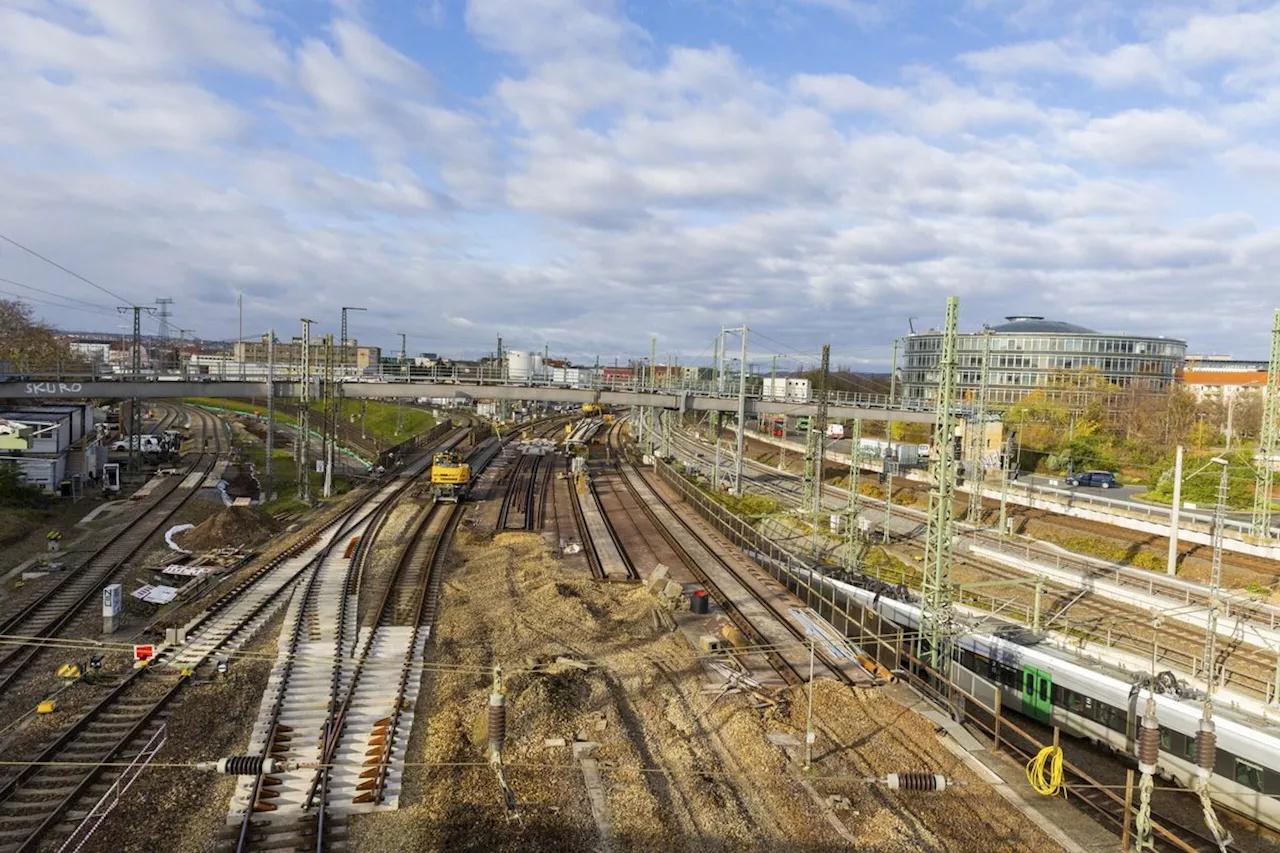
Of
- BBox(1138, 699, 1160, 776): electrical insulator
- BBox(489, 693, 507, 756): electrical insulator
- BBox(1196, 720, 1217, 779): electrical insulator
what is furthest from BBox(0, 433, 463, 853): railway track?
BBox(1196, 720, 1217, 779): electrical insulator

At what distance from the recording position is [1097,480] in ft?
175

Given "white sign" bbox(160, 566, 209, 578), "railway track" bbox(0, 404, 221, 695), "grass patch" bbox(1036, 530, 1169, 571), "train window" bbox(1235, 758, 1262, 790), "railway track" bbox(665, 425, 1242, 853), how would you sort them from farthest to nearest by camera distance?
"grass patch" bbox(1036, 530, 1169, 571) → "white sign" bbox(160, 566, 209, 578) → "railway track" bbox(0, 404, 221, 695) → "train window" bbox(1235, 758, 1262, 790) → "railway track" bbox(665, 425, 1242, 853)

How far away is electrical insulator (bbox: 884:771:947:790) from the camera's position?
13.4 metres

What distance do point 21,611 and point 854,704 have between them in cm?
2213

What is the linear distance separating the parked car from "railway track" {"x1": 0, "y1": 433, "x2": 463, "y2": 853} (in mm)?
51299

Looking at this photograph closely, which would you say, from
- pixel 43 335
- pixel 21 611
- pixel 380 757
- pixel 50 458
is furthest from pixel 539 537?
pixel 43 335

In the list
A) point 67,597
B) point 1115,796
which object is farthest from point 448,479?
point 1115,796

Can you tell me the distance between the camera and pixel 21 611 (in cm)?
2106

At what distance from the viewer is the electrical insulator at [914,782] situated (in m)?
13.4

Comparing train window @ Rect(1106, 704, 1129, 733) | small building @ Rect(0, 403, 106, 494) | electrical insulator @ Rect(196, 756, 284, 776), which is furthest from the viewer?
small building @ Rect(0, 403, 106, 494)

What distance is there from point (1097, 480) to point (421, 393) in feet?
150

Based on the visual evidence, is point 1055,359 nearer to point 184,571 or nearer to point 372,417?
point 372,417

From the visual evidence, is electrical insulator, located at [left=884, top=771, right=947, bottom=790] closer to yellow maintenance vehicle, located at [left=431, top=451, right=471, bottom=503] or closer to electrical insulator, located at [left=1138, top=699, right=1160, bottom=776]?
electrical insulator, located at [left=1138, top=699, right=1160, bottom=776]

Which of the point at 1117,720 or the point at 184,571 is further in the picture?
the point at 184,571
